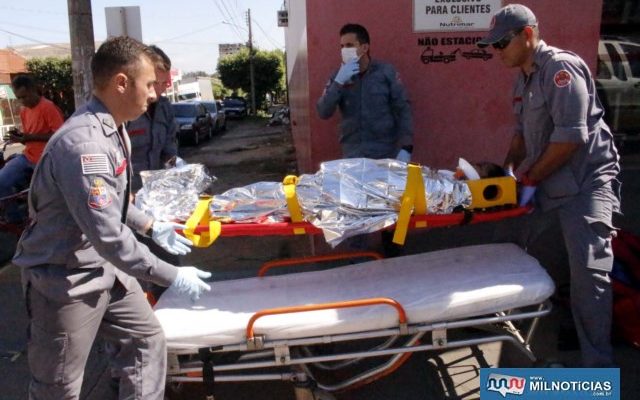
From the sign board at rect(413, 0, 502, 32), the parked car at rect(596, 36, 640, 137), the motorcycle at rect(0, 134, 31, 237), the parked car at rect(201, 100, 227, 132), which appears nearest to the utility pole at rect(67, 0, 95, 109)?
the motorcycle at rect(0, 134, 31, 237)

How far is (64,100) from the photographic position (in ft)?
96.5

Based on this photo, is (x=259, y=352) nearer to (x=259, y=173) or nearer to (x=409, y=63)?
(x=409, y=63)

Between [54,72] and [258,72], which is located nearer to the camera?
[54,72]

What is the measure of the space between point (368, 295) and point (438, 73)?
8.10 ft

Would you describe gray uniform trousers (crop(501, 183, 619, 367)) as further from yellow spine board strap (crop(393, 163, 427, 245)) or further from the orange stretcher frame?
yellow spine board strap (crop(393, 163, 427, 245))

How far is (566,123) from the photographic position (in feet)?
8.70

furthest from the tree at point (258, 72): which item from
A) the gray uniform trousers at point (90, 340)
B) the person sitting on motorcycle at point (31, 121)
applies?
the gray uniform trousers at point (90, 340)

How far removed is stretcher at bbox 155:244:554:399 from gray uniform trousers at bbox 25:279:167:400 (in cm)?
13

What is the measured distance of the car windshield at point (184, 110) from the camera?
61.9 feet

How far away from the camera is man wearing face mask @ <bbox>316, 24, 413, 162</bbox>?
150 inches

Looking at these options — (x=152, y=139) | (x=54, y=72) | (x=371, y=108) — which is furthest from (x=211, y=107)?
(x=371, y=108)

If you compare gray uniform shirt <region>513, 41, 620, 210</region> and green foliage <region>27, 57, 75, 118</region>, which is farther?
green foliage <region>27, 57, 75, 118</region>

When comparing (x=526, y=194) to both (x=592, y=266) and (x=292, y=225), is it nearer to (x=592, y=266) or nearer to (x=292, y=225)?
(x=592, y=266)

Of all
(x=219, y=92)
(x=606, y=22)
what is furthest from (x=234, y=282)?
(x=219, y=92)
